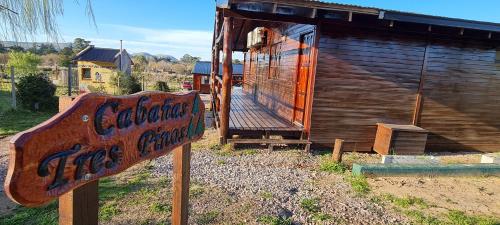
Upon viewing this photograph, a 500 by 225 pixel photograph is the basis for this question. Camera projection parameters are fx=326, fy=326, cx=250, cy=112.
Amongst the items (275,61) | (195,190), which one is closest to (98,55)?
(275,61)

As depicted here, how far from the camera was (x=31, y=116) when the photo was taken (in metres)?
12.1

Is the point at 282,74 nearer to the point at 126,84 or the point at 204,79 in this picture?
the point at 126,84

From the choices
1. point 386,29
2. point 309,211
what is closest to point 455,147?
point 386,29

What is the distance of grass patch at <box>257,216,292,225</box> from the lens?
401 cm

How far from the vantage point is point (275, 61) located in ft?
36.3

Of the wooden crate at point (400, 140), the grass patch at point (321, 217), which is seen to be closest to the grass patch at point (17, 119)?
the grass patch at point (321, 217)

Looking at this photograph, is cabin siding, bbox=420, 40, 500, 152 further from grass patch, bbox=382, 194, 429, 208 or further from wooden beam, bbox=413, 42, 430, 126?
grass patch, bbox=382, 194, 429, 208

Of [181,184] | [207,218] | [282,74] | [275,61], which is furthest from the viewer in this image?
[275,61]

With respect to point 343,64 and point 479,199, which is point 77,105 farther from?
point 343,64

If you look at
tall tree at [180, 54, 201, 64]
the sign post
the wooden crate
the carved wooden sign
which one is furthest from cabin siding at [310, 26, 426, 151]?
tall tree at [180, 54, 201, 64]

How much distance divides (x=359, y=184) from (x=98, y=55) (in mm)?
31015

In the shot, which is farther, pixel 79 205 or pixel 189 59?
pixel 189 59

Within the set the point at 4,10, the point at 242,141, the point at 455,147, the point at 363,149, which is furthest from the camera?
Result: the point at 455,147

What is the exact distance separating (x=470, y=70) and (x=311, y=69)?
447cm
